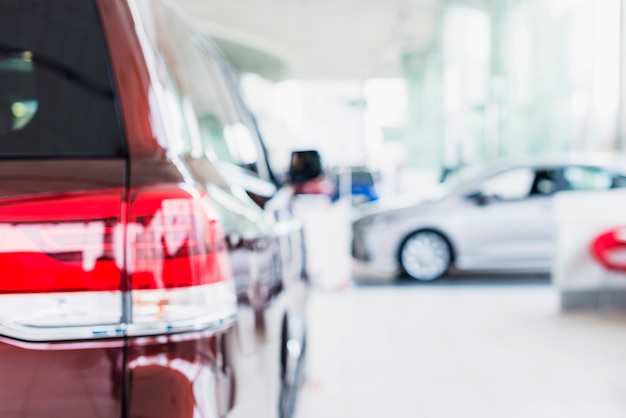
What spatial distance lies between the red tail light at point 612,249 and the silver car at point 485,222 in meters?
1.61

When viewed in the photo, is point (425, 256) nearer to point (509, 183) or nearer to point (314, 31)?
point (509, 183)

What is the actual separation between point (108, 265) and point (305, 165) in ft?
5.81

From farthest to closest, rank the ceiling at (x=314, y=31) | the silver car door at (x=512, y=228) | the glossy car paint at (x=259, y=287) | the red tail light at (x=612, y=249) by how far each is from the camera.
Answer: the ceiling at (x=314, y=31) < the silver car door at (x=512, y=228) < the red tail light at (x=612, y=249) < the glossy car paint at (x=259, y=287)

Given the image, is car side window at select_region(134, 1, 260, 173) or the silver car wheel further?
the silver car wheel

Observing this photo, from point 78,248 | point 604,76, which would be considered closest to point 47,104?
point 78,248

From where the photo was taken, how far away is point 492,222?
7.57 metres

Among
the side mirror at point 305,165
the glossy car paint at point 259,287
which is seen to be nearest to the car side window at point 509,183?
the side mirror at point 305,165

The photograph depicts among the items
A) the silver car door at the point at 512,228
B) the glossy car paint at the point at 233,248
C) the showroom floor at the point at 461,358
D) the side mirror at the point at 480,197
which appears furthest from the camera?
the side mirror at the point at 480,197

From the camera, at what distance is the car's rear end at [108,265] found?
1206mm

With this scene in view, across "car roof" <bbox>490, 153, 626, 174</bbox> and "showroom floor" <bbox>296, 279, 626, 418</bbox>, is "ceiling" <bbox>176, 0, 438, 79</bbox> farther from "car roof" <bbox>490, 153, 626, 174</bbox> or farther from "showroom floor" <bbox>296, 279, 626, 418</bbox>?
"showroom floor" <bbox>296, 279, 626, 418</bbox>

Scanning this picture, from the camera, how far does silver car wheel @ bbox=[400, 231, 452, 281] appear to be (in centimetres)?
768

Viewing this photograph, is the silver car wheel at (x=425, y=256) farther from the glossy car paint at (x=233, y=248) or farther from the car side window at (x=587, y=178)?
the glossy car paint at (x=233, y=248)

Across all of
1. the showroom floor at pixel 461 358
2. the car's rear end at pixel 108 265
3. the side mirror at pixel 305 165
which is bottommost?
the showroom floor at pixel 461 358

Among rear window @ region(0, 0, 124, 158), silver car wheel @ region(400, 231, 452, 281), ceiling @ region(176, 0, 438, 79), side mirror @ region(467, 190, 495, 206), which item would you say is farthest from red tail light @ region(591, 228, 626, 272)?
ceiling @ region(176, 0, 438, 79)
